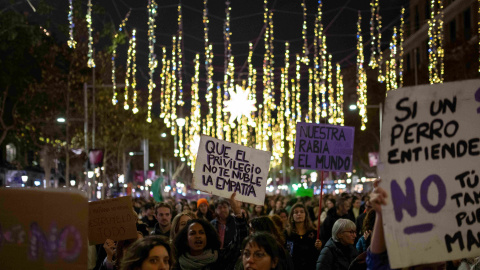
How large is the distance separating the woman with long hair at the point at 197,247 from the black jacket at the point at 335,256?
1217mm

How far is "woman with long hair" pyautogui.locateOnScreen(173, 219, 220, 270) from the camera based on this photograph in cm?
693

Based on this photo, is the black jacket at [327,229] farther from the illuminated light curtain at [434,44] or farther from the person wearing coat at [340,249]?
the illuminated light curtain at [434,44]

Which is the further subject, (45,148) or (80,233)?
(45,148)

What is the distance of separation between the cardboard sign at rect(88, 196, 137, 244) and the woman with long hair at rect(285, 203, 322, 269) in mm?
2512

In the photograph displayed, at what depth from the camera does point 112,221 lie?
743 cm

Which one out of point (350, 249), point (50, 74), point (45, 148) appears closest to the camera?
point (350, 249)

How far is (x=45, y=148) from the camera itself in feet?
148

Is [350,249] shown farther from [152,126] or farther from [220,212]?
[152,126]

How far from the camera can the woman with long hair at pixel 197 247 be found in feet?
22.7

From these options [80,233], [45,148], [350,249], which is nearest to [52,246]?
[80,233]

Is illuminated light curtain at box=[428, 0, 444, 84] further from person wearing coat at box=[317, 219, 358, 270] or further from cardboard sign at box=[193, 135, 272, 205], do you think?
person wearing coat at box=[317, 219, 358, 270]

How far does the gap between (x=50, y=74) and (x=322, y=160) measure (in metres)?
27.5

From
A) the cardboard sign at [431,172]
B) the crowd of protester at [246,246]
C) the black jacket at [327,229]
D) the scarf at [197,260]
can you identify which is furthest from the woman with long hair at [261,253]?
the black jacket at [327,229]

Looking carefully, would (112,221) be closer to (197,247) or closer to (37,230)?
(197,247)
